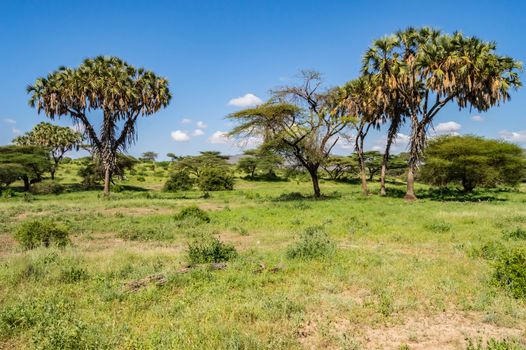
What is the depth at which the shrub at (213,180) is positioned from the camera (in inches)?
1973

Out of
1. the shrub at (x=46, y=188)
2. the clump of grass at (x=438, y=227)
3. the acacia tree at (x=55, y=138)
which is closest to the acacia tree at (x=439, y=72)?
the clump of grass at (x=438, y=227)

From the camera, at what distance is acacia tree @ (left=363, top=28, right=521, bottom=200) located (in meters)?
27.1

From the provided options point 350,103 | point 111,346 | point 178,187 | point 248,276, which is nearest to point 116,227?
point 248,276

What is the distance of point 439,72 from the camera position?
26.7m

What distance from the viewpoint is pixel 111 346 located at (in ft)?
18.4

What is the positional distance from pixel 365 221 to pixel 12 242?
55.1 feet

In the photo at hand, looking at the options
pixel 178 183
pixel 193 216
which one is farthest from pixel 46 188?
pixel 193 216

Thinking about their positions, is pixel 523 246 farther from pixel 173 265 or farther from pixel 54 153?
pixel 54 153

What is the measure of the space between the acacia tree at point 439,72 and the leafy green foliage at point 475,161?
8.07 metres

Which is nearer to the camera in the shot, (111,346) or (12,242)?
(111,346)

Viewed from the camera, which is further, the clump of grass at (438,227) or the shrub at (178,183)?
the shrub at (178,183)

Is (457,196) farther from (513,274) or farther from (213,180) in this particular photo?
(213,180)

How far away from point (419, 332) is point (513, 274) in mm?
3531

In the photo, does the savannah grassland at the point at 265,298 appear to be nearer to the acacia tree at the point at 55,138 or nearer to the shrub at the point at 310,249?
the shrub at the point at 310,249
